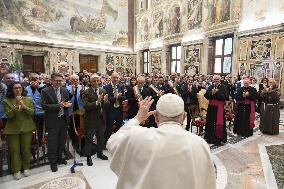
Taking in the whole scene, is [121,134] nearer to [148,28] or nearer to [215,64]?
[215,64]

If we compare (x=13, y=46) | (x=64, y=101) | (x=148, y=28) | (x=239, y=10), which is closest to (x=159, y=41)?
(x=148, y=28)

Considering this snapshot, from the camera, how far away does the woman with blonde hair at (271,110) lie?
22.5 ft

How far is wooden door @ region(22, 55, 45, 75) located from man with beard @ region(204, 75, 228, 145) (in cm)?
1412

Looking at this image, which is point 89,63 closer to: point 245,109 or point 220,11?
point 220,11

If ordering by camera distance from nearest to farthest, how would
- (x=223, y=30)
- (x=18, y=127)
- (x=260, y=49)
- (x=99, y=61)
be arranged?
(x=18, y=127), (x=260, y=49), (x=223, y=30), (x=99, y=61)

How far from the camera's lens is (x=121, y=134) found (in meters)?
1.73

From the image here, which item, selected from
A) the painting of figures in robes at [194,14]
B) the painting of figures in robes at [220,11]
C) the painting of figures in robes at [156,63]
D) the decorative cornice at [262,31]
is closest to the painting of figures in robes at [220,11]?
the painting of figures in robes at [220,11]

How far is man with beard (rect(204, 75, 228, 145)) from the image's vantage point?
607 centimetres

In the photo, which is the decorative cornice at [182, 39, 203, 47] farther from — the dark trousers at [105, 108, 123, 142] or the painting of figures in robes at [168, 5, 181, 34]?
the dark trousers at [105, 108, 123, 142]

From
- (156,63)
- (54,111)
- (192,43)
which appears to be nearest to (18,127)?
(54,111)

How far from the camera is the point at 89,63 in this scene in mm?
19141

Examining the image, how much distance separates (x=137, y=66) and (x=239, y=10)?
36.4 feet

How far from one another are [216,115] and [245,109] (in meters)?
1.34

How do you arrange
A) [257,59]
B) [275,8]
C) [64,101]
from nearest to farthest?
[64,101]
[275,8]
[257,59]
